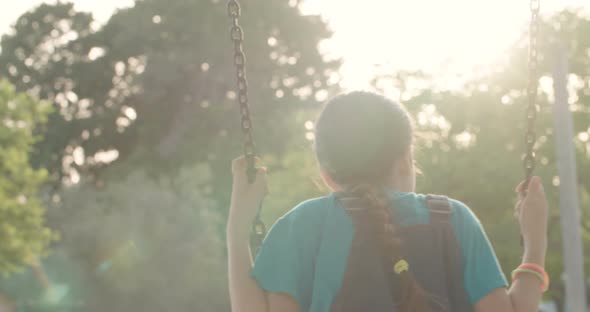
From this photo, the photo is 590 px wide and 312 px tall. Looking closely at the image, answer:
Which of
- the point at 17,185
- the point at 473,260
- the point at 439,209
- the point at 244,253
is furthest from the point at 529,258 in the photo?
the point at 17,185

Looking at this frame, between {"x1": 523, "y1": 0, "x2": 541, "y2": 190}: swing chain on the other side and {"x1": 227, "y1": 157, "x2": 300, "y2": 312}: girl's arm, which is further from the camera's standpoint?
{"x1": 523, "y1": 0, "x2": 541, "y2": 190}: swing chain on the other side

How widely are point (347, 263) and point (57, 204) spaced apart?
3319cm

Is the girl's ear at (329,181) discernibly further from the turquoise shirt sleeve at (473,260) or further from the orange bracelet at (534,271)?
the orange bracelet at (534,271)

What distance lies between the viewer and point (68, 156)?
3959 cm

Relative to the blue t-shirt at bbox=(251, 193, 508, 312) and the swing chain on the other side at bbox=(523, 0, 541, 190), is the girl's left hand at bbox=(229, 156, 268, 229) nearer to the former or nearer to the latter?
the blue t-shirt at bbox=(251, 193, 508, 312)

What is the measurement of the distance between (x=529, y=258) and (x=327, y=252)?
0.72 metres

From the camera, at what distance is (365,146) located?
2695 mm

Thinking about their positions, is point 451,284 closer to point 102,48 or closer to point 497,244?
point 497,244

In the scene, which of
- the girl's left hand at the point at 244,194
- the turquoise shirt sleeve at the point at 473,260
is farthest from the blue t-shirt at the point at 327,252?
the girl's left hand at the point at 244,194

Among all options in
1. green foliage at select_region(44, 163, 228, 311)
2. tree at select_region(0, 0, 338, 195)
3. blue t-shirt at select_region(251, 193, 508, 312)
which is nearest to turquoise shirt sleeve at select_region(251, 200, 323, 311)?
blue t-shirt at select_region(251, 193, 508, 312)

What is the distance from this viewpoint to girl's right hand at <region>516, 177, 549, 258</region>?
122 inches

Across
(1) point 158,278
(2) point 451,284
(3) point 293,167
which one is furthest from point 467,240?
(1) point 158,278

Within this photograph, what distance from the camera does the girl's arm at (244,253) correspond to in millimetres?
2754

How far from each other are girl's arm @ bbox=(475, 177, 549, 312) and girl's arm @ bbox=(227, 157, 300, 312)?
0.55m
